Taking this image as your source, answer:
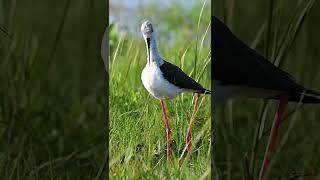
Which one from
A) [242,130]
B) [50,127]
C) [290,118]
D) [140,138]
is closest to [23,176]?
[50,127]

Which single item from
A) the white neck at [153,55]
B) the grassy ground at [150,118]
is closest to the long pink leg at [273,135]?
the grassy ground at [150,118]

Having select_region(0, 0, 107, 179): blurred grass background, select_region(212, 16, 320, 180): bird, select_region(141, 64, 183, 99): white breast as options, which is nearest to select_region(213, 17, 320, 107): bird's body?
select_region(212, 16, 320, 180): bird

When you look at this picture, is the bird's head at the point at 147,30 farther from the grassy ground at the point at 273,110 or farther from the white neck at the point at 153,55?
the grassy ground at the point at 273,110

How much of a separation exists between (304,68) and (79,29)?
102cm

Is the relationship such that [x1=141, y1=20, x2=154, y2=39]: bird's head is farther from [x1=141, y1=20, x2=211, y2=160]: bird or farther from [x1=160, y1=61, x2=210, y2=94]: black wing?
[x1=160, y1=61, x2=210, y2=94]: black wing

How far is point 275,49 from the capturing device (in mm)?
2775

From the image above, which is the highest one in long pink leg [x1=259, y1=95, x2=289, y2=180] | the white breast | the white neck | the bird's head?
the bird's head

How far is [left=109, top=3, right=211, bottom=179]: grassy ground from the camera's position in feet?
8.94

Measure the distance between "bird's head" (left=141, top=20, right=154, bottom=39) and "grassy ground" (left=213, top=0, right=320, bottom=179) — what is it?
11.7 inches

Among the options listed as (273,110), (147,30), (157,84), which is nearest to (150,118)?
(157,84)

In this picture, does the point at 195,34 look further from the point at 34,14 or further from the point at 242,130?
the point at 34,14

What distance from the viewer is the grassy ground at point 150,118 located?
272cm

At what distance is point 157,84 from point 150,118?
16 cm

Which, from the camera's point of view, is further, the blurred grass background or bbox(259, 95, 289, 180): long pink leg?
bbox(259, 95, 289, 180): long pink leg
